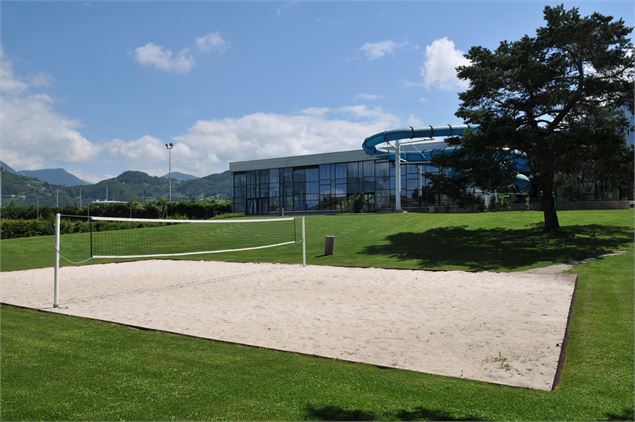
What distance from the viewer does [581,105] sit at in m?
20.4

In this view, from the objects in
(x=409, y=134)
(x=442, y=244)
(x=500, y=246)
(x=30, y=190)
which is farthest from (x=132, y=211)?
(x=30, y=190)

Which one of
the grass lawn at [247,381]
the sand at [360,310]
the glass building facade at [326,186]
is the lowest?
the sand at [360,310]

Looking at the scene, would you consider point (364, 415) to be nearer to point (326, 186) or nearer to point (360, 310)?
point (360, 310)

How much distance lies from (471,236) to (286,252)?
8.78 meters

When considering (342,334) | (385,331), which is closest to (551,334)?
(385,331)

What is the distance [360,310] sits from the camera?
8.94 meters

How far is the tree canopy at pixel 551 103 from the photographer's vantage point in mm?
18750

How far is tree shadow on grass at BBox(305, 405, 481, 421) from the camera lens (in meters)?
3.94

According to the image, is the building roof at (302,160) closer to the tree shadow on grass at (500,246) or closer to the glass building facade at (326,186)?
the glass building facade at (326,186)

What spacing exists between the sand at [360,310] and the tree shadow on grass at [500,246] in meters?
2.03

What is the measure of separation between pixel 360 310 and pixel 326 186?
1803 inches

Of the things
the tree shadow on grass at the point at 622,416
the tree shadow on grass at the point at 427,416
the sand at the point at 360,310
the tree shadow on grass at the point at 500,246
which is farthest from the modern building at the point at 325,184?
the tree shadow on grass at the point at 427,416

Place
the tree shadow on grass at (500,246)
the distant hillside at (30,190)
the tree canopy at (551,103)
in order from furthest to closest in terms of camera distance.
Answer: the distant hillside at (30,190) → the tree canopy at (551,103) → the tree shadow on grass at (500,246)

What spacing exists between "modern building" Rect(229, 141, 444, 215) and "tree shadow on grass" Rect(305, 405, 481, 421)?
40.5 meters
